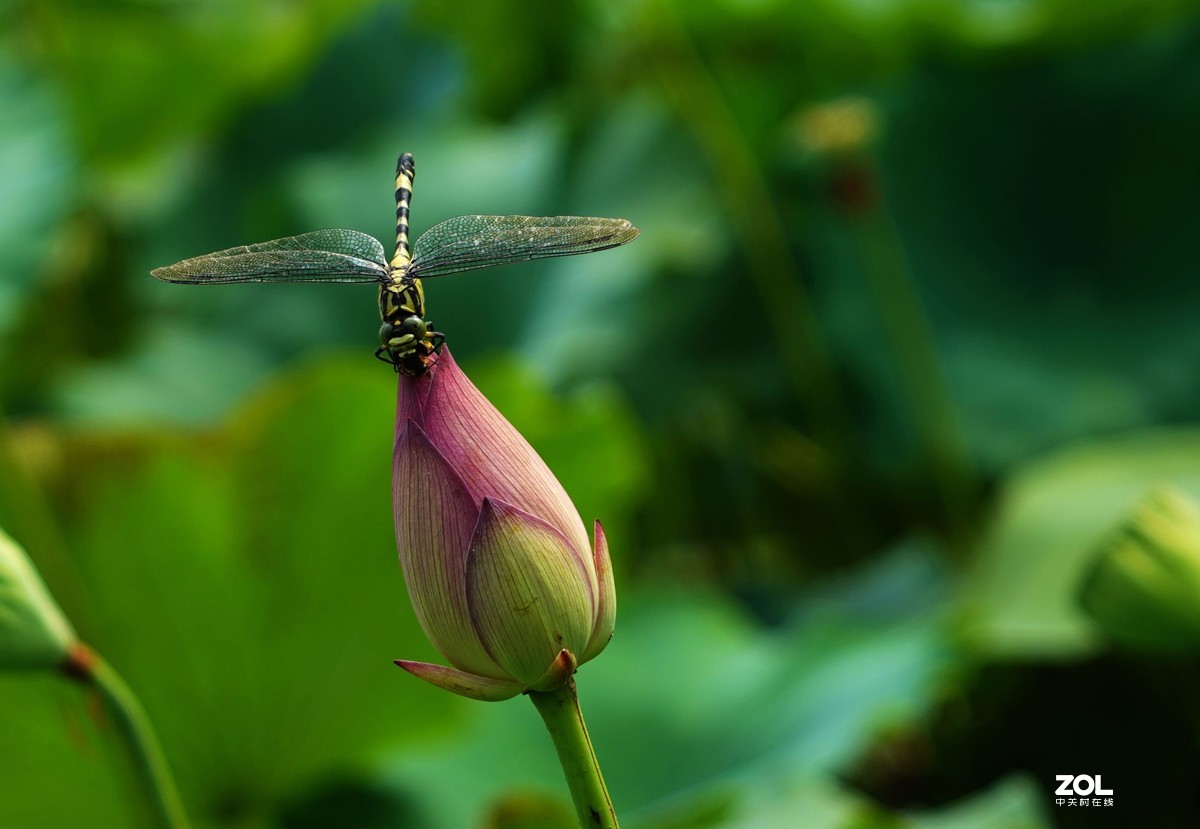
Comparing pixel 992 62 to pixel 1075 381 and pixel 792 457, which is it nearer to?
pixel 1075 381

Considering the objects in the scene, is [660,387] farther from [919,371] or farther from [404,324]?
[404,324]

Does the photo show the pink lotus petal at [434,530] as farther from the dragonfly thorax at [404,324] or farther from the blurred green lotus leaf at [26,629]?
the blurred green lotus leaf at [26,629]

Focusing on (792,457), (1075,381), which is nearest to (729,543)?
(792,457)

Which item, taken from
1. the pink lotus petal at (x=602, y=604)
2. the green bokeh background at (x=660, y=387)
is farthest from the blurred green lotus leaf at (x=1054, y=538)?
the pink lotus petal at (x=602, y=604)

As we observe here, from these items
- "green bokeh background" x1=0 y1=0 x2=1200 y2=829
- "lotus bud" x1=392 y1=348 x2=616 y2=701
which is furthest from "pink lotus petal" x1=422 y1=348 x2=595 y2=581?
"green bokeh background" x1=0 y1=0 x2=1200 y2=829

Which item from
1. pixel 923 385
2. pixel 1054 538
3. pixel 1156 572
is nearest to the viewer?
pixel 1156 572

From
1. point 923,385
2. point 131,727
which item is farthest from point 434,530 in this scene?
point 923,385

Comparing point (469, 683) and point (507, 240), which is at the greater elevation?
point (507, 240)
